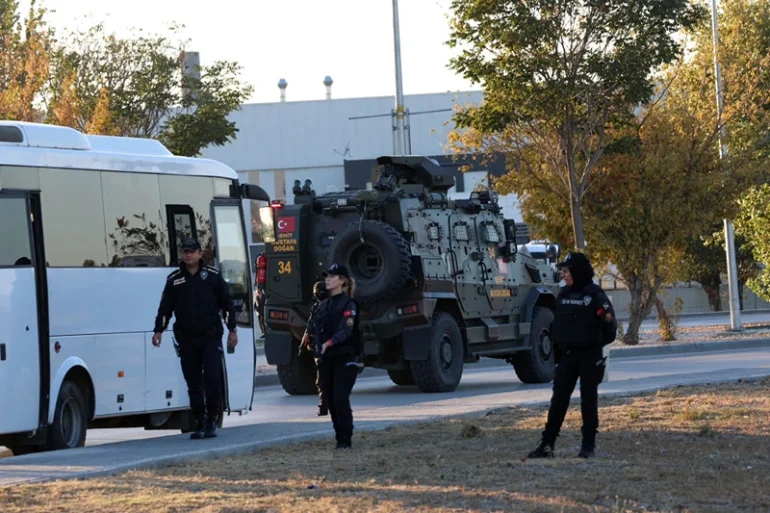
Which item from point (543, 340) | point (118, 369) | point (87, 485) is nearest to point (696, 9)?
point (543, 340)

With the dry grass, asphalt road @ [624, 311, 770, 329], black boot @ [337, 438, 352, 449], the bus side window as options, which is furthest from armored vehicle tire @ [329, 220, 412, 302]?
asphalt road @ [624, 311, 770, 329]

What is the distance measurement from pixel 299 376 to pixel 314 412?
10.9ft

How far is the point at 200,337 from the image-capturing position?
44.5 feet

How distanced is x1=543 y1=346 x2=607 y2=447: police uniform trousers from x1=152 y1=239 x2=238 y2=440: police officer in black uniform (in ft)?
10.7

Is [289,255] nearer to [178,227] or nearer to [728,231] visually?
[178,227]

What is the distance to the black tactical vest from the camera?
35.8 feet

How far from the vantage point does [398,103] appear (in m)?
33.4

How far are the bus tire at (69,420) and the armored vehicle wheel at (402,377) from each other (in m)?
8.46

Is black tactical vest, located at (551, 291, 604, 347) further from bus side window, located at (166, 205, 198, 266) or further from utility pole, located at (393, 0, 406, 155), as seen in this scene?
utility pole, located at (393, 0, 406, 155)

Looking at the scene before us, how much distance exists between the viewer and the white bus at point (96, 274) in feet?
43.5

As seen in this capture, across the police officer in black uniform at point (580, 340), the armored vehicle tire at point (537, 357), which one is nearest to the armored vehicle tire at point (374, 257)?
the armored vehicle tire at point (537, 357)

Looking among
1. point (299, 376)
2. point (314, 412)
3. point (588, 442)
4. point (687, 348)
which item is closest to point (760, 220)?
point (687, 348)

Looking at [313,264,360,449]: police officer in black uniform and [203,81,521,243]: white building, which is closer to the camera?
[313,264,360,449]: police officer in black uniform

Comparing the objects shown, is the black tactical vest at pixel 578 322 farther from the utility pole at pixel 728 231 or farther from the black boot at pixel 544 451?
the utility pole at pixel 728 231
